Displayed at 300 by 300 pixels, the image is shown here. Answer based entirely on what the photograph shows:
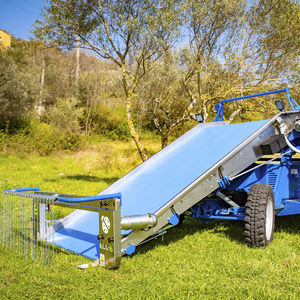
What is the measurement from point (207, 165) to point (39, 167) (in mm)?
12320

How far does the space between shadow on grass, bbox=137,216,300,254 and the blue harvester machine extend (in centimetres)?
43

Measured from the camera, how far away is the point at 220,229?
5.83 meters

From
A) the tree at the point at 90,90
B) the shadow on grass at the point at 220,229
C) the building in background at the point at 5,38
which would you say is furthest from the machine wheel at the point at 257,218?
the building in background at the point at 5,38

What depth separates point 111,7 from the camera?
10555mm

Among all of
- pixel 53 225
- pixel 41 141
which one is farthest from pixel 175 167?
pixel 41 141

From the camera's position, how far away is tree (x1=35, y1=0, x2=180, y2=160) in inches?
418

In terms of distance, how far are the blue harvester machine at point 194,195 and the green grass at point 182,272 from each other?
0.75 feet

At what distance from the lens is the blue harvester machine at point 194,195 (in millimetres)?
3904

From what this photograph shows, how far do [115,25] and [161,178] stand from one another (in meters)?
7.21

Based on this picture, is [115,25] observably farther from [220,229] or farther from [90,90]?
[90,90]

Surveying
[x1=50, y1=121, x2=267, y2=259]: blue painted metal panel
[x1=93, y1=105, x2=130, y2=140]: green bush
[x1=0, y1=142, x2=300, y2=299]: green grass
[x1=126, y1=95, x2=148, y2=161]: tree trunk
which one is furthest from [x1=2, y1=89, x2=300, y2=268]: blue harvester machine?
[x1=93, y1=105, x2=130, y2=140]: green bush

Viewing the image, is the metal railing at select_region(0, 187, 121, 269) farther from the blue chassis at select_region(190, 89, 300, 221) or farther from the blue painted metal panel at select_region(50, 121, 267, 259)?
the blue chassis at select_region(190, 89, 300, 221)

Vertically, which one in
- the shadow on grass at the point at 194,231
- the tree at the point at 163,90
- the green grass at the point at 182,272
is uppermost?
the tree at the point at 163,90

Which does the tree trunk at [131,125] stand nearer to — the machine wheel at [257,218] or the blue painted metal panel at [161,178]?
the blue painted metal panel at [161,178]
